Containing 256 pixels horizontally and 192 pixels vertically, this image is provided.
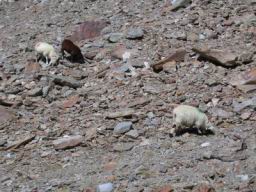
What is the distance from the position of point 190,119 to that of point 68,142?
A: 1.30 m

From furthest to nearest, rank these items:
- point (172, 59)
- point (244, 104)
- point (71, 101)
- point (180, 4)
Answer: point (180, 4) < point (172, 59) < point (71, 101) < point (244, 104)

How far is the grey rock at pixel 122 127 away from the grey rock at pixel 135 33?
231 cm

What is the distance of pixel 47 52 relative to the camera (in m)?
8.53

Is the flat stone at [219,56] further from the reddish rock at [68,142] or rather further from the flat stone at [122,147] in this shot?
the reddish rock at [68,142]

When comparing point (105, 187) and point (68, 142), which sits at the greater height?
point (105, 187)

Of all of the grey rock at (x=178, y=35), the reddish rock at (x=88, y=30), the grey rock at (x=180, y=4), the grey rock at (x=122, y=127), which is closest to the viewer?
the grey rock at (x=122, y=127)

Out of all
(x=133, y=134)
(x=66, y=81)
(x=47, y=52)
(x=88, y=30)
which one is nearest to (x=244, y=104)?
(x=133, y=134)

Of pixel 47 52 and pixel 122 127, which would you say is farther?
pixel 47 52

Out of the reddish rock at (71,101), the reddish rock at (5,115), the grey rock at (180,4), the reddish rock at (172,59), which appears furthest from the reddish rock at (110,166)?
the grey rock at (180,4)

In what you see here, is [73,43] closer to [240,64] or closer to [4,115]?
[4,115]

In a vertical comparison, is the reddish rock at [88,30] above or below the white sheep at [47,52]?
below

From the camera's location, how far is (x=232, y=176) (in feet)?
18.4

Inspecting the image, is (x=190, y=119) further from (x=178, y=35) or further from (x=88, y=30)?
(x=88, y=30)

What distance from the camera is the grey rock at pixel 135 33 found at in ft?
29.0
